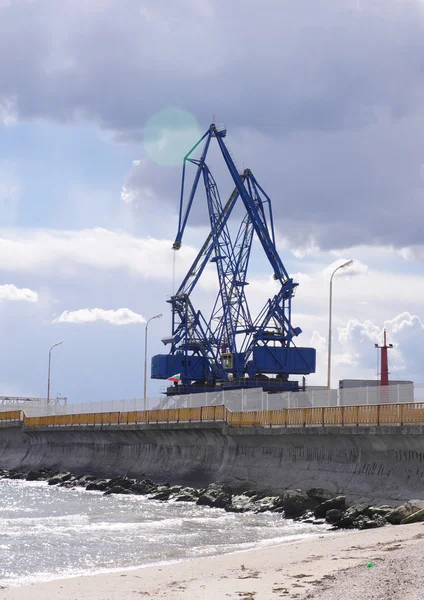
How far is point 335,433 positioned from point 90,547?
10988mm

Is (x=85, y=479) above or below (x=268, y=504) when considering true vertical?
below

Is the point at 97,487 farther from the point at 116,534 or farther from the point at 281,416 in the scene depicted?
the point at 116,534

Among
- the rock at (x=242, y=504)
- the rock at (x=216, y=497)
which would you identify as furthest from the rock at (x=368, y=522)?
the rock at (x=216, y=497)

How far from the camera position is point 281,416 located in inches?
1582

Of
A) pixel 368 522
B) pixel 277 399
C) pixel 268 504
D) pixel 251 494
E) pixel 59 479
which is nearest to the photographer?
pixel 368 522

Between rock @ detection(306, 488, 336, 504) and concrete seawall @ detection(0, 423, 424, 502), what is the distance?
0.61 metres

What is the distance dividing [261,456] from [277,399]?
4.68 meters

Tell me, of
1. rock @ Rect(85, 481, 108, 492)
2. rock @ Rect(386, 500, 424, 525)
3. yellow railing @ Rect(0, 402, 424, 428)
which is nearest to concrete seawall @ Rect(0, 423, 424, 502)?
yellow railing @ Rect(0, 402, 424, 428)

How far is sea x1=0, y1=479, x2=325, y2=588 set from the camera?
24.3 metres

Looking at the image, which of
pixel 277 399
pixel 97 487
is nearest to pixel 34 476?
pixel 97 487

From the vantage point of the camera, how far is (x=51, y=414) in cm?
8044

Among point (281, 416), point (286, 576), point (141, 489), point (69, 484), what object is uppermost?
point (281, 416)

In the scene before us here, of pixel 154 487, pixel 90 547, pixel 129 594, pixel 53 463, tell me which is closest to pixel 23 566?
pixel 90 547

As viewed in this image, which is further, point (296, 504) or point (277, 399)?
point (277, 399)
